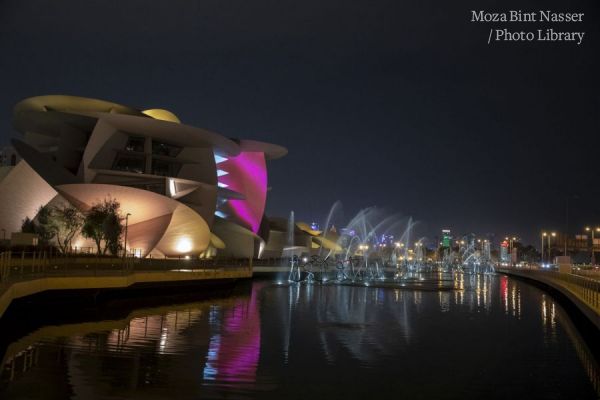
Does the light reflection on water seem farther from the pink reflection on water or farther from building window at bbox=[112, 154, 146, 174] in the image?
building window at bbox=[112, 154, 146, 174]

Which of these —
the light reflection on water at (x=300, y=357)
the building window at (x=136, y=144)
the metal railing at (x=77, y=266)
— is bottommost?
the light reflection on water at (x=300, y=357)

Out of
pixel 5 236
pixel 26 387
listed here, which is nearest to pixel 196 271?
pixel 5 236

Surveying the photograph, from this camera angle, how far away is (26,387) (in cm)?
1003

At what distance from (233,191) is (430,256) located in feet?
443

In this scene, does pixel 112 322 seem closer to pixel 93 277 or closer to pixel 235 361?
pixel 93 277

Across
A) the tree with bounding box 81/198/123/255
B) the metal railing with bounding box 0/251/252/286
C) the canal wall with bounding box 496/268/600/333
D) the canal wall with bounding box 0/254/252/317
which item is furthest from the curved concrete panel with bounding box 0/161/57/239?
the canal wall with bounding box 496/268/600/333

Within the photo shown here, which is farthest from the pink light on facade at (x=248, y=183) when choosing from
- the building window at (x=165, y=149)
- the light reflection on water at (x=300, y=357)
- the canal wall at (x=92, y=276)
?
the light reflection on water at (x=300, y=357)

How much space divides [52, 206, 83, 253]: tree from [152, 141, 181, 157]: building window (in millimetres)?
15682

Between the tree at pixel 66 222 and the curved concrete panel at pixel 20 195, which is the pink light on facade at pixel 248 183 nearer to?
the curved concrete panel at pixel 20 195

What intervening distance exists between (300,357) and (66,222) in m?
28.3

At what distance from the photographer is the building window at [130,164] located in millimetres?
51484

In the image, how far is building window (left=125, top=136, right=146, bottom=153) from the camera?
52438 mm

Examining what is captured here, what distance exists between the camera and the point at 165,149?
5653 cm

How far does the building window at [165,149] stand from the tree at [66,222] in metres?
15.7
